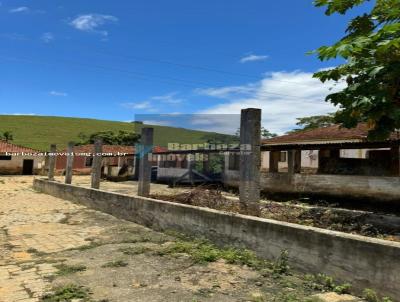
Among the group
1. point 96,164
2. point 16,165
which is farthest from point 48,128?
point 96,164

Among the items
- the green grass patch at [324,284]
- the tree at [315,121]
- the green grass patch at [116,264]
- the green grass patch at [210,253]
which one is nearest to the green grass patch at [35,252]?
the green grass patch at [116,264]

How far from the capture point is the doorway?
44125mm

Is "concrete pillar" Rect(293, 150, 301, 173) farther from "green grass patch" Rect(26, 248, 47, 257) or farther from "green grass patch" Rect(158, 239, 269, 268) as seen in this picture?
"green grass patch" Rect(26, 248, 47, 257)

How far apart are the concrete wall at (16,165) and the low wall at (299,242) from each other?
37.5 metres

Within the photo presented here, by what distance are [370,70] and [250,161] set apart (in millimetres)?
2704

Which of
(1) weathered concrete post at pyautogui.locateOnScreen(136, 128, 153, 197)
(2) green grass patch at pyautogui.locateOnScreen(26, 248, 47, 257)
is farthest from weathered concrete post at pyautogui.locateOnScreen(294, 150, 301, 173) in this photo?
(2) green grass patch at pyautogui.locateOnScreen(26, 248, 47, 257)

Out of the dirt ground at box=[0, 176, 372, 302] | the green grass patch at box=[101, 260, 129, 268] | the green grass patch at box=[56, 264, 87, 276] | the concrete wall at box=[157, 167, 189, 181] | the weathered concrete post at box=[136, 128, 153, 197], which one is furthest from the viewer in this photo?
the concrete wall at box=[157, 167, 189, 181]

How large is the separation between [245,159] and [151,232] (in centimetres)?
300

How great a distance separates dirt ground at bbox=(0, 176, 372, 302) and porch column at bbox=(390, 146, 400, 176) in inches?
430

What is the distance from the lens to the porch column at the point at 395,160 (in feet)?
51.5

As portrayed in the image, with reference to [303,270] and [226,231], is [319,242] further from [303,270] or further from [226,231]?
[226,231]

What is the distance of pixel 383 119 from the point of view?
607cm

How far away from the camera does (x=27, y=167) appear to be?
44.5 metres

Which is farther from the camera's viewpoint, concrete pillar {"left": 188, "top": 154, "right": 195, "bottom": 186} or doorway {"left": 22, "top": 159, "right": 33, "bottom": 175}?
doorway {"left": 22, "top": 159, "right": 33, "bottom": 175}
